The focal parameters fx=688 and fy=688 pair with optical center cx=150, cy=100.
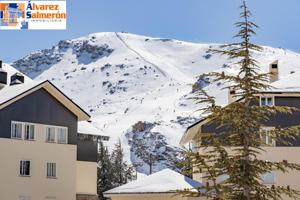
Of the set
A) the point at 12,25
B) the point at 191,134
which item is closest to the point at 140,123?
the point at 12,25

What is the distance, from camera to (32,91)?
4788 cm

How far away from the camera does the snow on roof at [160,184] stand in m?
42.9

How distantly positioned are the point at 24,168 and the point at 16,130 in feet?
8.67

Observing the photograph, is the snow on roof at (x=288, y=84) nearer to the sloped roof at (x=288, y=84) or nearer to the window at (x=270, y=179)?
the sloped roof at (x=288, y=84)

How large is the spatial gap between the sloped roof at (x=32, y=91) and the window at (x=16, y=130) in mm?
1518

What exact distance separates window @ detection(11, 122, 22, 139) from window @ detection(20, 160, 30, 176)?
174 centimetres

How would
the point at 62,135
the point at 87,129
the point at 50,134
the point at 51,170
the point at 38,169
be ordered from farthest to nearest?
the point at 87,129 < the point at 62,135 < the point at 50,134 < the point at 51,170 < the point at 38,169

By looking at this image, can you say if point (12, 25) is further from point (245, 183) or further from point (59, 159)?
point (245, 183)

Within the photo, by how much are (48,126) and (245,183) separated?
1283 inches

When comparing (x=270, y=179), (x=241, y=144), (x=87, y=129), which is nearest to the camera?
(x=241, y=144)

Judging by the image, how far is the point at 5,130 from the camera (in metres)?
45.9

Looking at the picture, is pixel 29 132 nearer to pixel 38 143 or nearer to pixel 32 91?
pixel 38 143

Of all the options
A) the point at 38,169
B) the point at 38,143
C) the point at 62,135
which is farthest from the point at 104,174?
the point at 38,169

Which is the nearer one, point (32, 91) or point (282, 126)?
point (282, 126)
